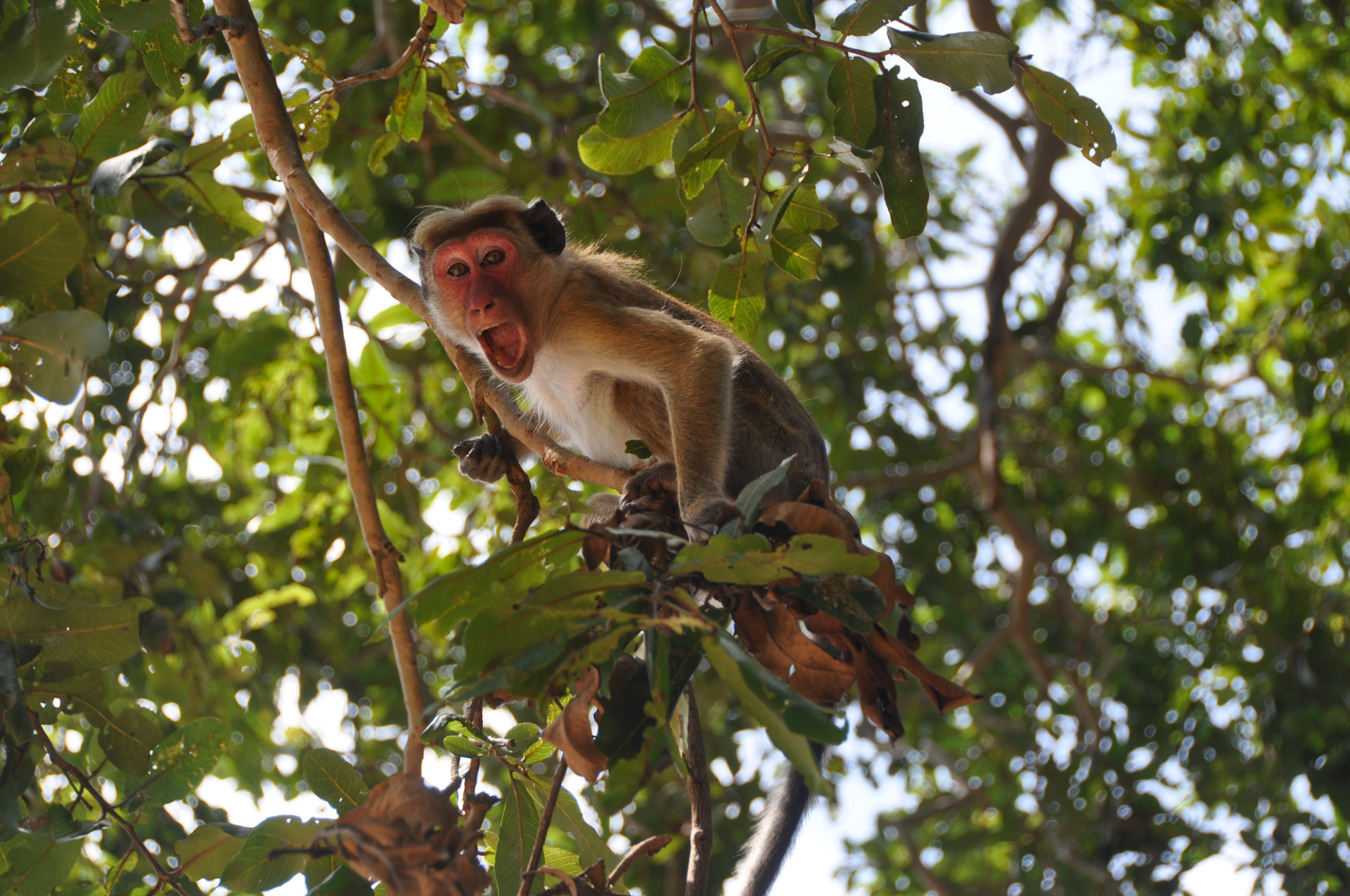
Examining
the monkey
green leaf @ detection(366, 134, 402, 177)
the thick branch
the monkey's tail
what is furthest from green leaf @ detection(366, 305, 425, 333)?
the monkey's tail

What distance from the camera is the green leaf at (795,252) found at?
3.20m

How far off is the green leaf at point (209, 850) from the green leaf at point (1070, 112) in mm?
2884

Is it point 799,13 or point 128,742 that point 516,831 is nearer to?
point 128,742

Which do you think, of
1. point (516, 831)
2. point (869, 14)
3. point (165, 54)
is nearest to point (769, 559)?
point (516, 831)

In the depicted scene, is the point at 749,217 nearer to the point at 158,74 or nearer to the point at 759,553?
the point at 759,553

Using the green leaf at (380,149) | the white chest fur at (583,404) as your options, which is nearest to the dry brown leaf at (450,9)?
the green leaf at (380,149)

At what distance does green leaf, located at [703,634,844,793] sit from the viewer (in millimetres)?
1683

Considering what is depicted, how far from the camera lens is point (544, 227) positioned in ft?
15.4

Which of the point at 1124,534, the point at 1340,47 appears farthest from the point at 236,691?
the point at 1340,47

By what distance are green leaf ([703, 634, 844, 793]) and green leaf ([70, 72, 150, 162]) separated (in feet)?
9.71

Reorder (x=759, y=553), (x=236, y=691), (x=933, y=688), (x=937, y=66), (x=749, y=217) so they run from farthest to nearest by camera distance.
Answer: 1. (x=236, y=691)
2. (x=749, y=217)
3. (x=937, y=66)
4. (x=933, y=688)
5. (x=759, y=553)

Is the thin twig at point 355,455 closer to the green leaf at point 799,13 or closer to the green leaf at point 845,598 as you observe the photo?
the green leaf at point 845,598

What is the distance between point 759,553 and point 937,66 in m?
1.38

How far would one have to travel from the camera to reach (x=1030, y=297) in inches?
392
